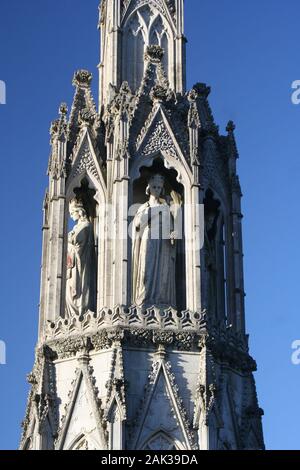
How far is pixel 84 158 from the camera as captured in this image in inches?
1298

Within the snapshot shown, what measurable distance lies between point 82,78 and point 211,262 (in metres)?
5.72

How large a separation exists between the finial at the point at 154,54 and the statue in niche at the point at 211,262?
160 inches

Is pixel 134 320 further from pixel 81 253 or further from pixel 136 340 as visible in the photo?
pixel 81 253

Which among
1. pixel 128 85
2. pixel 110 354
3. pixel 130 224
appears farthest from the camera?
pixel 128 85

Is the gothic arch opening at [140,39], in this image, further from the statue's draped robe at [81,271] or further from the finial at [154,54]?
the statue's draped robe at [81,271]

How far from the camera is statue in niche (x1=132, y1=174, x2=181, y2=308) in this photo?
103 ft

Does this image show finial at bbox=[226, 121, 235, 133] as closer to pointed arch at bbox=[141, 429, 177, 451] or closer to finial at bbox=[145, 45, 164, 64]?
finial at bbox=[145, 45, 164, 64]

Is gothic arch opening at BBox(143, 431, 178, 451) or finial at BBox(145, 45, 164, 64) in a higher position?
finial at BBox(145, 45, 164, 64)

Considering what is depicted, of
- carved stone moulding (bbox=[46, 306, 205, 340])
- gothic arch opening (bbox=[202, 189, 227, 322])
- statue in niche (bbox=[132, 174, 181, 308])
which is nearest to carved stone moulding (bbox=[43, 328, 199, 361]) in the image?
carved stone moulding (bbox=[46, 306, 205, 340])

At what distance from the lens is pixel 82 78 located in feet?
112

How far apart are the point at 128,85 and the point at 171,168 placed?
2728mm
